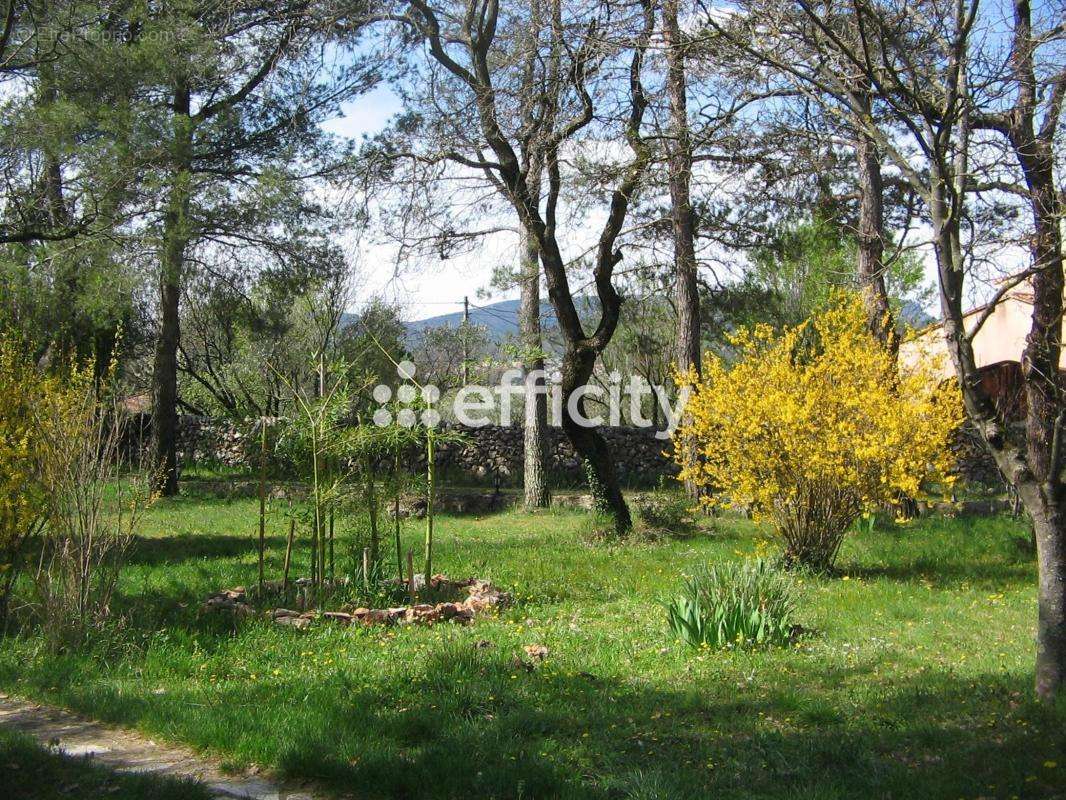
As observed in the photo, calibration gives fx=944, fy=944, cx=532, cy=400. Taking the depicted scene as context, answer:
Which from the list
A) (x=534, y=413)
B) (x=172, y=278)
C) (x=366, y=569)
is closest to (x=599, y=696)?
(x=366, y=569)

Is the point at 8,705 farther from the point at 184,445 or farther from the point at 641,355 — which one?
the point at 641,355

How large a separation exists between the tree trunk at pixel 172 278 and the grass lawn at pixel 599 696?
4.21 meters

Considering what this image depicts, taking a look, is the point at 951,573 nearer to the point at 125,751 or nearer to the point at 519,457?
the point at 125,751

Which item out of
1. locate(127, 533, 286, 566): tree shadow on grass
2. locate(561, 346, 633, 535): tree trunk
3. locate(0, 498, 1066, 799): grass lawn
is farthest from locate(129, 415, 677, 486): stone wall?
locate(0, 498, 1066, 799): grass lawn

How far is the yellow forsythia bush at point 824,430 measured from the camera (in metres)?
8.80

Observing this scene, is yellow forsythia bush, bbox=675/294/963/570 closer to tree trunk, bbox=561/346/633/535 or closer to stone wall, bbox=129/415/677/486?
tree trunk, bbox=561/346/633/535

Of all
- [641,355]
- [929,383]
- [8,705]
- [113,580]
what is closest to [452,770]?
[8,705]

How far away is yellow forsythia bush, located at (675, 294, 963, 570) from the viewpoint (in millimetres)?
8797

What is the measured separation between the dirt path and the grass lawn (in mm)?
90

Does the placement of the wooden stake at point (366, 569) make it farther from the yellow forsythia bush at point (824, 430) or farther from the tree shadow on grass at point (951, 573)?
the tree shadow on grass at point (951, 573)

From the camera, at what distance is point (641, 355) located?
2723 cm

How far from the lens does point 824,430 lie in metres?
8.88

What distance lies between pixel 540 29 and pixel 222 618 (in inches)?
284

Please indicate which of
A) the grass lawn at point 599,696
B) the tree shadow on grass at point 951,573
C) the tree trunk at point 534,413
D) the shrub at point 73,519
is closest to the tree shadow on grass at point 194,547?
the grass lawn at point 599,696
